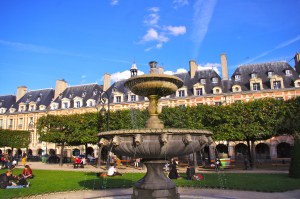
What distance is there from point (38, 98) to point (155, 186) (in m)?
51.1

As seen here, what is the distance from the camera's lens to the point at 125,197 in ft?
32.3

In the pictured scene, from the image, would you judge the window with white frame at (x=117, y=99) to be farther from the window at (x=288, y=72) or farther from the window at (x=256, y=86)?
the window at (x=288, y=72)

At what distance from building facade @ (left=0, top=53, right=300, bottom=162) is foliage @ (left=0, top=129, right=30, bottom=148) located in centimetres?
225

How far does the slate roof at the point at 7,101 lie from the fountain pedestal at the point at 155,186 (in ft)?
182

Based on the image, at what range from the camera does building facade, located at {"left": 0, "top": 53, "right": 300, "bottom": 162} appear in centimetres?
3584

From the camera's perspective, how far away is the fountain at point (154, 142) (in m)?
7.04

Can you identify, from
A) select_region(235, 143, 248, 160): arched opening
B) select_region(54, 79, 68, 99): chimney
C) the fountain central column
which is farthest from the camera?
select_region(54, 79, 68, 99): chimney

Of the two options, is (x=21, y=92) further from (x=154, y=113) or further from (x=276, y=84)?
(x=154, y=113)

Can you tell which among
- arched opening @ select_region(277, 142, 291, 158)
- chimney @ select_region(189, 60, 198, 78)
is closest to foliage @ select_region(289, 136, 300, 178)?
arched opening @ select_region(277, 142, 291, 158)

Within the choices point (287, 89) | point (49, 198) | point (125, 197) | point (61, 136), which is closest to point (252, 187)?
point (125, 197)

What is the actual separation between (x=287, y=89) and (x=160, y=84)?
31.5 meters

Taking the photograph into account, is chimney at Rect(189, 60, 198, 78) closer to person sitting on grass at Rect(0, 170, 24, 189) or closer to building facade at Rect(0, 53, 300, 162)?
building facade at Rect(0, 53, 300, 162)

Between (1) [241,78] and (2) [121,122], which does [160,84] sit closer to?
(2) [121,122]

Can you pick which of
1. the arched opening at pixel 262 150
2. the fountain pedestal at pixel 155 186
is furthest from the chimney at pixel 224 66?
the fountain pedestal at pixel 155 186
